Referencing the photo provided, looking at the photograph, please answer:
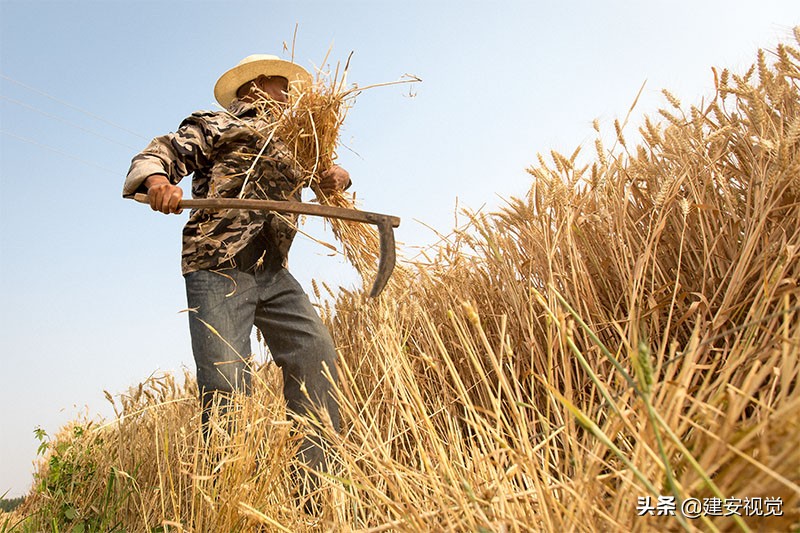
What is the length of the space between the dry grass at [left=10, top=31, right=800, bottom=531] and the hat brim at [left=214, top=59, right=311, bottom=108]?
3.72 ft

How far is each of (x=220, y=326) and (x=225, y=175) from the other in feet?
2.17

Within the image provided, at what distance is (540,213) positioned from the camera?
193cm

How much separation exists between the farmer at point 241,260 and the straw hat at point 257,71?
0.87 feet

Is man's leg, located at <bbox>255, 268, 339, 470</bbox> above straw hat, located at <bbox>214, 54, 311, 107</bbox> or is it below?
below

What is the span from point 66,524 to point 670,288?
270 cm

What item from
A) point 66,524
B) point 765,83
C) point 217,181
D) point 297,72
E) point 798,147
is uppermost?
point 297,72

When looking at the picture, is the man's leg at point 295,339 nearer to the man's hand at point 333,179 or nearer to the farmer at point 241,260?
the farmer at point 241,260

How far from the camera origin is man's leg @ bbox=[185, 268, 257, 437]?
2.06m

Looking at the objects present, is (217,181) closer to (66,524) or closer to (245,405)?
(245,405)

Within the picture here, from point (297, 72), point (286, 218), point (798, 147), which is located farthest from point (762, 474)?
point (297, 72)

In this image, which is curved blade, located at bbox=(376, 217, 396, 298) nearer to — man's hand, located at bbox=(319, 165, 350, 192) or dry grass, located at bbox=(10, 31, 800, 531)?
dry grass, located at bbox=(10, 31, 800, 531)

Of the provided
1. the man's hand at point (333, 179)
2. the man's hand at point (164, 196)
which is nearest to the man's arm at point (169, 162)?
the man's hand at point (164, 196)

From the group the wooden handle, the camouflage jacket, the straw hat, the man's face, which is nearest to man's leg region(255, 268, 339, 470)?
the camouflage jacket

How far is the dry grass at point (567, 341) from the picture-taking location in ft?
2.91
